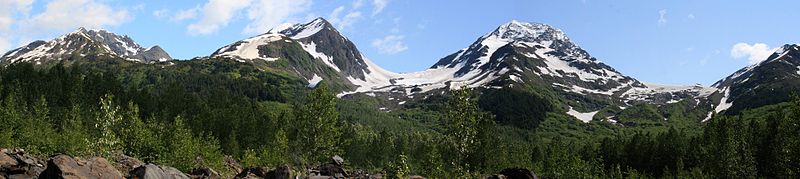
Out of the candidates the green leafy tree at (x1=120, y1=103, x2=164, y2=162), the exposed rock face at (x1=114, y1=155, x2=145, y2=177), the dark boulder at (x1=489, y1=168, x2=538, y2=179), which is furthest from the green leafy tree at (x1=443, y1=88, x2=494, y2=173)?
the green leafy tree at (x1=120, y1=103, x2=164, y2=162)

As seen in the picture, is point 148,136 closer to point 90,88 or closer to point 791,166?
point 791,166

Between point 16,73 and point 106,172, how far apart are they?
7537 inches

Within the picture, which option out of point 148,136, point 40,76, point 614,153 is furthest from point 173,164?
point 40,76

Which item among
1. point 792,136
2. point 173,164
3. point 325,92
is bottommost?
point 173,164

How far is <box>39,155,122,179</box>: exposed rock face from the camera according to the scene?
35594mm

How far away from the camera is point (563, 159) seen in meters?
80.8

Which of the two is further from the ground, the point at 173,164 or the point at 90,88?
the point at 90,88

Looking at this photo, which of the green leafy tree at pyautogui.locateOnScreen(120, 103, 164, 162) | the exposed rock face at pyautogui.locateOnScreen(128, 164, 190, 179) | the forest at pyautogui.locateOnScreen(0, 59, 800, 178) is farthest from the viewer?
the green leafy tree at pyautogui.locateOnScreen(120, 103, 164, 162)

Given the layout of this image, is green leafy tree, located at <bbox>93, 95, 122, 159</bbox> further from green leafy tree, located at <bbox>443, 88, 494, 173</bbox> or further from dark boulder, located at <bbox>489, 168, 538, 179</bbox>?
dark boulder, located at <bbox>489, 168, 538, 179</bbox>

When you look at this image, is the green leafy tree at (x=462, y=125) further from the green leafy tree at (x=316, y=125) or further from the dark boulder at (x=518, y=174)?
the green leafy tree at (x=316, y=125)

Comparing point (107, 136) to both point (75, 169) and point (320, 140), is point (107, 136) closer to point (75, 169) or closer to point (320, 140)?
point (320, 140)

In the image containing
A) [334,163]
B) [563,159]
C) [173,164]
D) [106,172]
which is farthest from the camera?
[334,163]

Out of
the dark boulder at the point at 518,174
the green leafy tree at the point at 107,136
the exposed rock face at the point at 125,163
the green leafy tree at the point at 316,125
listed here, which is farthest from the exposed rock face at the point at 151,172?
the dark boulder at the point at 518,174

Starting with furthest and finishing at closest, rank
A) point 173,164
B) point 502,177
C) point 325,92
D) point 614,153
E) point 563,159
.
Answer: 1. point 614,153
2. point 563,159
3. point 173,164
4. point 325,92
5. point 502,177
